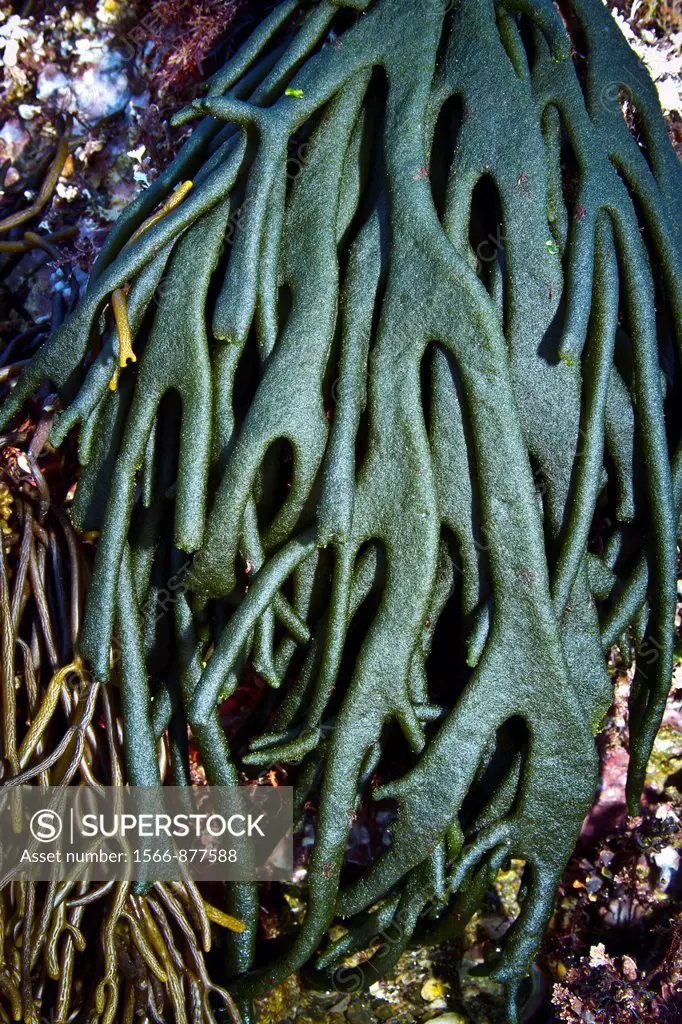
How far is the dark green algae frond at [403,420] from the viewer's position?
1779mm

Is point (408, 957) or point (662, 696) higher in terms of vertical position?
point (662, 696)

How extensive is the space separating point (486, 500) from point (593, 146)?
987 millimetres

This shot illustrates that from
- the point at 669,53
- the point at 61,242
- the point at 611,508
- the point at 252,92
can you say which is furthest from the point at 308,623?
the point at 669,53

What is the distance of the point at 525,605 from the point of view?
1.78 meters

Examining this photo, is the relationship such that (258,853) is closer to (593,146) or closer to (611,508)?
(611,508)

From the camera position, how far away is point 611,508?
84.9 inches

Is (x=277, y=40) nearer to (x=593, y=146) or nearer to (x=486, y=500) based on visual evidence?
(x=593, y=146)

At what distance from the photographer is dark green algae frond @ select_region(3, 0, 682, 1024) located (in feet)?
5.84

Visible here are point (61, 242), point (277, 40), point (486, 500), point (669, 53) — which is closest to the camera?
point (486, 500)

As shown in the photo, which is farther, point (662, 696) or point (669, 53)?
point (669, 53)

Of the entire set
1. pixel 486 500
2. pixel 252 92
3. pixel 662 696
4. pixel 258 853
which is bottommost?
pixel 258 853

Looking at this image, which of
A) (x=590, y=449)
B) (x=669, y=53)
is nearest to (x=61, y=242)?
(x=590, y=449)

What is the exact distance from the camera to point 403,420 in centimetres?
178

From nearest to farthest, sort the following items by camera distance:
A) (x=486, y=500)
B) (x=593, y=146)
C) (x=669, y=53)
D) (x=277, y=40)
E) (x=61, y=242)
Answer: (x=486, y=500)
(x=593, y=146)
(x=277, y=40)
(x=669, y=53)
(x=61, y=242)
